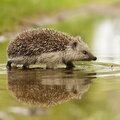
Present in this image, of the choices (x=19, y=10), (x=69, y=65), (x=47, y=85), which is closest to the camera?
(x=47, y=85)

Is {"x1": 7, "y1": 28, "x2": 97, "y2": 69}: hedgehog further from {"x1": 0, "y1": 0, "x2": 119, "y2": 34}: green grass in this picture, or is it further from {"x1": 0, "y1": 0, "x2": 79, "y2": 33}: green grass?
{"x1": 0, "y1": 0, "x2": 79, "y2": 33}: green grass

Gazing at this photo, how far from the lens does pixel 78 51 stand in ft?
47.1

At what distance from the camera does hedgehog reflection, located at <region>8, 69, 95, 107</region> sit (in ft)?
33.0

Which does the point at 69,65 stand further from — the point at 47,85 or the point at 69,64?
the point at 47,85

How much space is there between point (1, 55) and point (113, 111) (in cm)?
796

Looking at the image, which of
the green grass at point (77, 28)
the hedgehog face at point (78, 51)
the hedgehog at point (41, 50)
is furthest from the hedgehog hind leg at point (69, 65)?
the green grass at point (77, 28)

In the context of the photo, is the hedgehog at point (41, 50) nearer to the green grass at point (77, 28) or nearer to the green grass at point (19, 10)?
the green grass at point (77, 28)

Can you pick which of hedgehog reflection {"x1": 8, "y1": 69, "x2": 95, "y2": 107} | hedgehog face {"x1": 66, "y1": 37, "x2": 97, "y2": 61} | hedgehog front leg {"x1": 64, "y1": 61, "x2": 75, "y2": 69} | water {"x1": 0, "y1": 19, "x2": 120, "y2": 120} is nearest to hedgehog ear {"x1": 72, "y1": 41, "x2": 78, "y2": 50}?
hedgehog face {"x1": 66, "y1": 37, "x2": 97, "y2": 61}

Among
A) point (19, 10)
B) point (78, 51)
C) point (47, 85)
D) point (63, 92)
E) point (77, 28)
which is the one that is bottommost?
point (63, 92)

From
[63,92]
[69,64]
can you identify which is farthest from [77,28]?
[63,92]

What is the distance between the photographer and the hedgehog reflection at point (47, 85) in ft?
33.0

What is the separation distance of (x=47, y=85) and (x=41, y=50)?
275 cm

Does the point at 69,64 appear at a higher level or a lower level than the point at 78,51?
lower

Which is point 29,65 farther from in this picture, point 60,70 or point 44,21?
point 44,21
